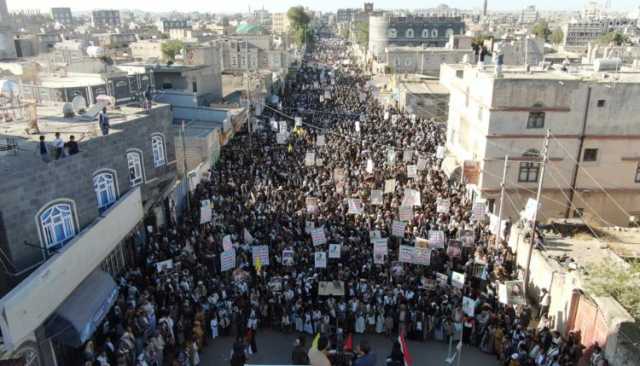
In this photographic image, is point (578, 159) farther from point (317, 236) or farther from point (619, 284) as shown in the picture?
point (317, 236)

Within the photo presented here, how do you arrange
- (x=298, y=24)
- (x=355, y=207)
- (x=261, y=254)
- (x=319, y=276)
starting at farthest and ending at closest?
1. (x=298, y=24)
2. (x=355, y=207)
3. (x=261, y=254)
4. (x=319, y=276)

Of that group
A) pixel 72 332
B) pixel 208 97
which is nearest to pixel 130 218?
pixel 72 332

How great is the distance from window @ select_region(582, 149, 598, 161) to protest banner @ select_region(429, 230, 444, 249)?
34.0ft

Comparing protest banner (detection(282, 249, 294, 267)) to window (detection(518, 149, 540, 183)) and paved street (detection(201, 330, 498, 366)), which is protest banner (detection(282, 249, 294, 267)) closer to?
paved street (detection(201, 330, 498, 366))

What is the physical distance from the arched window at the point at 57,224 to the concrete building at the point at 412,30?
85.5m

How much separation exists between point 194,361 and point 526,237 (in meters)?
11.7

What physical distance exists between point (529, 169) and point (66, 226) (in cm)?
1964

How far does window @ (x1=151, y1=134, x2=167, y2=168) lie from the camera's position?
20.0 meters

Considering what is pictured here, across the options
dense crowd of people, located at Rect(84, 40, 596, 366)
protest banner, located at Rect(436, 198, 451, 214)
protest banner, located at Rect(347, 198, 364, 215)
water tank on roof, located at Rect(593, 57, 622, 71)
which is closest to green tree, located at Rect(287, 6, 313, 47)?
water tank on roof, located at Rect(593, 57, 622, 71)

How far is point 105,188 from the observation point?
16.5 meters

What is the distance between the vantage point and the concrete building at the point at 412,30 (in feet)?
310

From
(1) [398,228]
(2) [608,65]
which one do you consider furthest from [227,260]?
(2) [608,65]

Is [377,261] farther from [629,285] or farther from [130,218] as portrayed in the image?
[130,218]

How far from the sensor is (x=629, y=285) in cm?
1259
